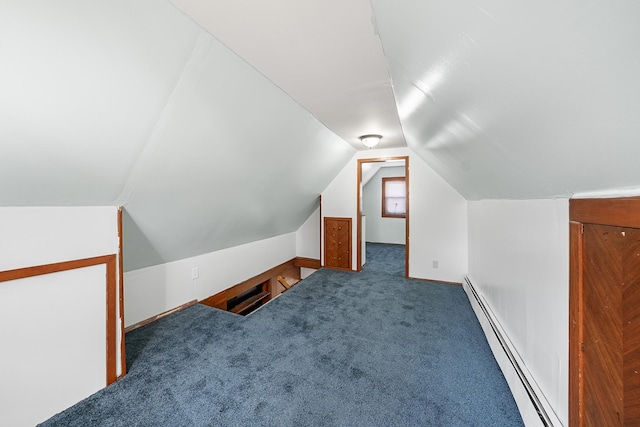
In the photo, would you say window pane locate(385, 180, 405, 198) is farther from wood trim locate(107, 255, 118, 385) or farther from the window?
wood trim locate(107, 255, 118, 385)

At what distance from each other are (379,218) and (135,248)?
6.07m

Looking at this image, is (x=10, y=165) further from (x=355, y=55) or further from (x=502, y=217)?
(x=502, y=217)

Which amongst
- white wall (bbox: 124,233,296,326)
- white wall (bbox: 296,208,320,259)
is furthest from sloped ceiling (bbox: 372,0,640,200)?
white wall (bbox: 296,208,320,259)

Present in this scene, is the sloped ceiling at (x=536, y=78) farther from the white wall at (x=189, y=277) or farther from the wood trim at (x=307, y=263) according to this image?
the wood trim at (x=307, y=263)

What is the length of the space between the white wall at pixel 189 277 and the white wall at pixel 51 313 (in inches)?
29.8

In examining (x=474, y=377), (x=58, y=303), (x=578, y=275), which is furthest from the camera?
(x=474, y=377)

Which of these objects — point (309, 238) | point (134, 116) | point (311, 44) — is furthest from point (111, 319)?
point (309, 238)

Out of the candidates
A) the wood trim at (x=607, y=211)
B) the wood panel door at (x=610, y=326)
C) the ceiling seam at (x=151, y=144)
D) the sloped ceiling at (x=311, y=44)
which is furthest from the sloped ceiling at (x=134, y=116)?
the wood panel door at (x=610, y=326)

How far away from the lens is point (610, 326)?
2.65 ft

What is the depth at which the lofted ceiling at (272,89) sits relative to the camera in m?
0.57

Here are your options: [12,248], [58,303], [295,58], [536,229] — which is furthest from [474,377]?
[12,248]

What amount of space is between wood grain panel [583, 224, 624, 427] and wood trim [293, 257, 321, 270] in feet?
12.9

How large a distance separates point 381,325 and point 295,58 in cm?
247

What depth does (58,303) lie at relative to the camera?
1.43 m
